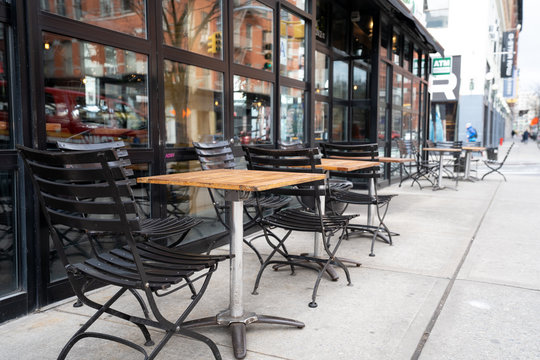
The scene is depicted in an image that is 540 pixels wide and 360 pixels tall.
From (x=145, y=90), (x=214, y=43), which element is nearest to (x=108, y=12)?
(x=145, y=90)

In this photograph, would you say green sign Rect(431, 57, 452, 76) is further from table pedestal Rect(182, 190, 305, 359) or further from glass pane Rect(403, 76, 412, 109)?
table pedestal Rect(182, 190, 305, 359)

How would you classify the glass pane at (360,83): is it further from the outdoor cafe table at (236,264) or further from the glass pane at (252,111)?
the outdoor cafe table at (236,264)

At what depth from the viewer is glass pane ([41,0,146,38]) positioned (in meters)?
3.22

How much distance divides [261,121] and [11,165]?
10.9 ft

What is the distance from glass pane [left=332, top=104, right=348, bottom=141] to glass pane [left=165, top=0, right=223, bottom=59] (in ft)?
13.9

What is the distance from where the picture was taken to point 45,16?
2.99 meters

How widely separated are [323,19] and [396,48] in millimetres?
3000

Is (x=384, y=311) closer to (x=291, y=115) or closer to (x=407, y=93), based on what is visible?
(x=291, y=115)

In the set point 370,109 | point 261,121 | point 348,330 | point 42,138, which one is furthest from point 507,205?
point 42,138

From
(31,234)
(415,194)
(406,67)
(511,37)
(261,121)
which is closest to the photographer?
(31,234)

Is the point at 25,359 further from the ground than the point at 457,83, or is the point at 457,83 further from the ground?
the point at 457,83

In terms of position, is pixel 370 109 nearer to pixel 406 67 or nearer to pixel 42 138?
pixel 406 67

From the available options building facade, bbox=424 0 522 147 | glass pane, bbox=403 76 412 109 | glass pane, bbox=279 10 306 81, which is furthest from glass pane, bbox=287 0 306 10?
building facade, bbox=424 0 522 147

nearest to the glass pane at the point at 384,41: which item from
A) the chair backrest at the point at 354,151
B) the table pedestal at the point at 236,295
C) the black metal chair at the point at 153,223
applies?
the chair backrest at the point at 354,151
